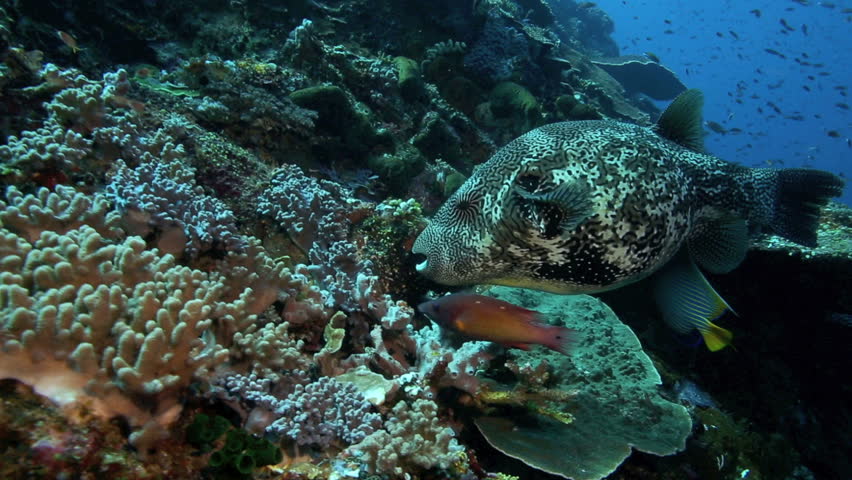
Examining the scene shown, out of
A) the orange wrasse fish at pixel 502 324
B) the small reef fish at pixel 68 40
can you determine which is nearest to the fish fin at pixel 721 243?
the orange wrasse fish at pixel 502 324

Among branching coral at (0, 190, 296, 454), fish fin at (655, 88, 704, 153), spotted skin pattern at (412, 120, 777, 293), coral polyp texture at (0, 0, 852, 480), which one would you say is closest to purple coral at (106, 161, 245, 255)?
coral polyp texture at (0, 0, 852, 480)

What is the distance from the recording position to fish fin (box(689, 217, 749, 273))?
3.65 m

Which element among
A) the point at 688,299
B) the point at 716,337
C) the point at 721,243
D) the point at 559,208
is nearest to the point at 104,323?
the point at 559,208

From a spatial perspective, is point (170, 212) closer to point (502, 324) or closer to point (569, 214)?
point (502, 324)

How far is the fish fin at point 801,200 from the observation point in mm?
3900

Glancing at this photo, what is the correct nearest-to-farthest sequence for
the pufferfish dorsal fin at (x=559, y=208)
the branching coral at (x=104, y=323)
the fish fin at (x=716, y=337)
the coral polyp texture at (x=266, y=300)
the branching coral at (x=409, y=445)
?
the branching coral at (x=104, y=323) < the coral polyp texture at (x=266, y=300) < the branching coral at (x=409, y=445) < the pufferfish dorsal fin at (x=559, y=208) < the fish fin at (x=716, y=337)

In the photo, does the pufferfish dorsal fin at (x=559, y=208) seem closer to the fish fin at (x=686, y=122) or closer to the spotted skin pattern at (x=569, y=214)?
the spotted skin pattern at (x=569, y=214)

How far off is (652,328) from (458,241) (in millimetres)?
3912

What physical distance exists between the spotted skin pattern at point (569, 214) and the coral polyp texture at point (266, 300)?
51 centimetres

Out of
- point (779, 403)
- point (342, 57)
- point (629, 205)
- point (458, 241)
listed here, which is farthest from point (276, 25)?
point (779, 403)

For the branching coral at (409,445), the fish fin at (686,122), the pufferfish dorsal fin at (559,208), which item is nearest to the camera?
the branching coral at (409,445)

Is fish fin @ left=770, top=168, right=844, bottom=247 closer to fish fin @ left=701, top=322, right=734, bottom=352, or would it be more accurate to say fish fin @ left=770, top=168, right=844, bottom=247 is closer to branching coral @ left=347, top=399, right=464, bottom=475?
fish fin @ left=701, top=322, right=734, bottom=352

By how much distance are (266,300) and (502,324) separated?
1584 mm

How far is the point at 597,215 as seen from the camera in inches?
117
